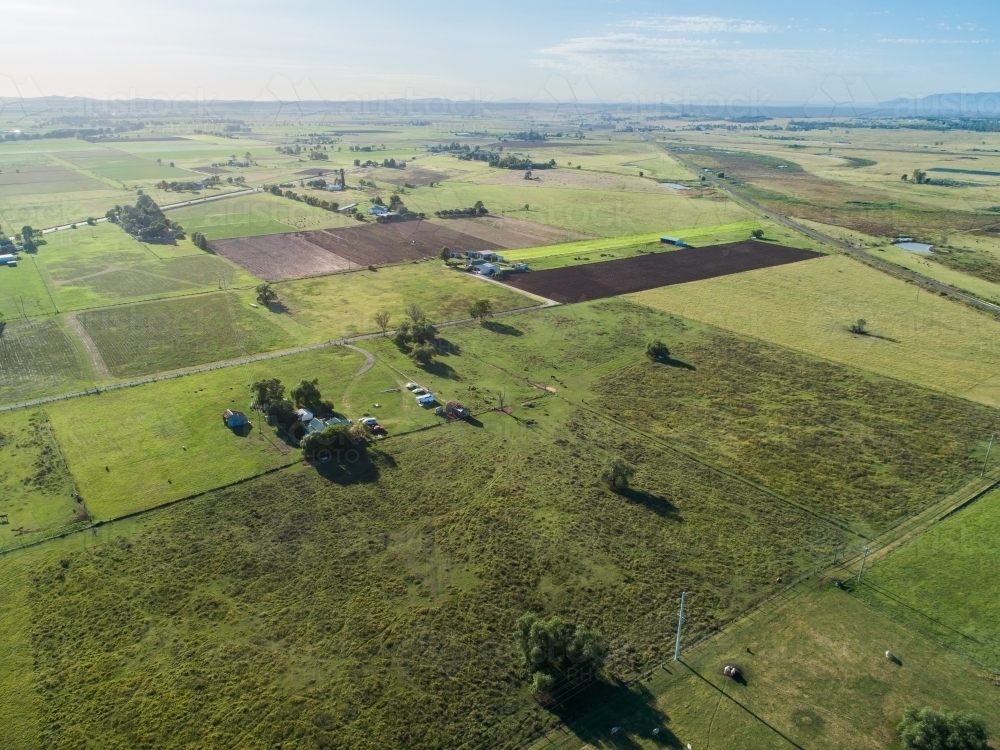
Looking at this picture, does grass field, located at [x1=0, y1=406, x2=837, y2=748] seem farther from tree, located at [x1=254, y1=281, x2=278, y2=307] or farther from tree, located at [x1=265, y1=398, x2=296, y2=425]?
tree, located at [x1=254, y1=281, x2=278, y2=307]

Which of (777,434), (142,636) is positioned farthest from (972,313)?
(142,636)

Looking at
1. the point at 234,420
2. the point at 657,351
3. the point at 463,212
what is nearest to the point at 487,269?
the point at 657,351

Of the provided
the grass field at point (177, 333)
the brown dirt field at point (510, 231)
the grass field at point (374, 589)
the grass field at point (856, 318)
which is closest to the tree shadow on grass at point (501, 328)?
the grass field at point (856, 318)

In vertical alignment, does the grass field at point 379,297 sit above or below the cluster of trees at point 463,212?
below

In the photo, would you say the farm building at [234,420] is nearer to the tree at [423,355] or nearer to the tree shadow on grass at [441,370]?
the tree shadow on grass at [441,370]

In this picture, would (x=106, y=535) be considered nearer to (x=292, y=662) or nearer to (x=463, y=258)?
(x=292, y=662)

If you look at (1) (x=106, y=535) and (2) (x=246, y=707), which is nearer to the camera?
(2) (x=246, y=707)
